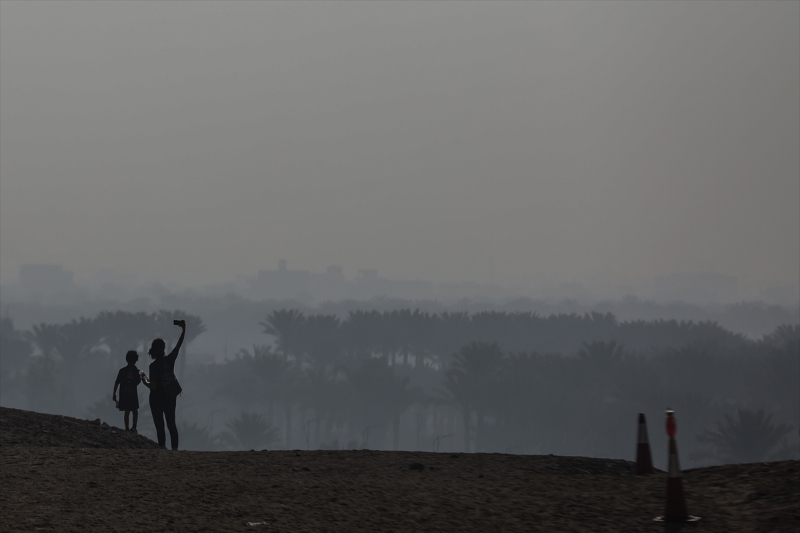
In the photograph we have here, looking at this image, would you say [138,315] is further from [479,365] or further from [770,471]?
[770,471]

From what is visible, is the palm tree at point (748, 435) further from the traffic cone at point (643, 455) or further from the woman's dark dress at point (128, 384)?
the traffic cone at point (643, 455)

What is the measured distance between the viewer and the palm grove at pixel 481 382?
4090 inches

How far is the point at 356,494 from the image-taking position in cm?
891

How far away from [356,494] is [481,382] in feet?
360

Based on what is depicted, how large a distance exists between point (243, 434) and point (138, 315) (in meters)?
44.9

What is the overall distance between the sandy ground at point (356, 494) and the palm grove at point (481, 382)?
69.9 meters

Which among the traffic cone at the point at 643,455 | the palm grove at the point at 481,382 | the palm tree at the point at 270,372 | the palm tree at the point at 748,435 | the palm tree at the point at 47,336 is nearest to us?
the traffic cone at the point at 643,455

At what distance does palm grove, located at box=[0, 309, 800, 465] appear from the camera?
10388 cm

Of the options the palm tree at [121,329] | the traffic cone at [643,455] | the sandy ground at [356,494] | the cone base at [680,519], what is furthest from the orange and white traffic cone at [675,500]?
the palm tree at [121,329]

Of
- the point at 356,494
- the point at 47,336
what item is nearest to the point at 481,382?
the point at 47,336

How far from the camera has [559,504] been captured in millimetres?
8430

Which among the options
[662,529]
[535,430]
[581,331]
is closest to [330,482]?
[662,529]

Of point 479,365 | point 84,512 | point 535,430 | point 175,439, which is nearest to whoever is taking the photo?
point 84,512

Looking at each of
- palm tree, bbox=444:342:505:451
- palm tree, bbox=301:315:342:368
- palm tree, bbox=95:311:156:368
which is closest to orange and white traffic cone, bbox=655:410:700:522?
palm tree, bbox=444:342:505:451
